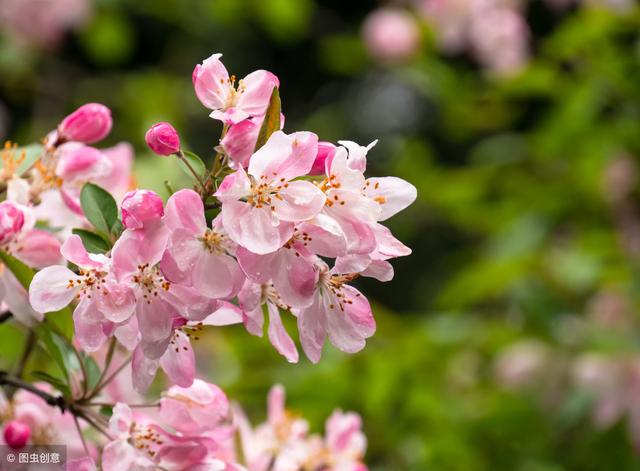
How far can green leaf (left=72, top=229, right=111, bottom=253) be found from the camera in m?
0.84

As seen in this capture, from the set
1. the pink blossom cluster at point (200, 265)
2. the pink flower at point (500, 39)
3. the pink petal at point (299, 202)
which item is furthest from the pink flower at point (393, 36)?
the pink petal at point (299, 202)

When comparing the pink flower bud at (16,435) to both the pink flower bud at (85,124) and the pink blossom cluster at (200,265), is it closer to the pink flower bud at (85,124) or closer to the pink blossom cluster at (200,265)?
the pink blossom cluster at (200,265)

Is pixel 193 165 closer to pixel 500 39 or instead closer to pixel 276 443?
pixel 276 443

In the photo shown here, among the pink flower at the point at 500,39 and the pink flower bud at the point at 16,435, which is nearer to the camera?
the pink flower bud at the point at 16,435

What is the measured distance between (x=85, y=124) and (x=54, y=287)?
9.5 inches

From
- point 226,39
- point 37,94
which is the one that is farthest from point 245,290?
point 226,39

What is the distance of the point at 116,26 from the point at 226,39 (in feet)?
3.10

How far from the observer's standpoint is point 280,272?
0.77 meters

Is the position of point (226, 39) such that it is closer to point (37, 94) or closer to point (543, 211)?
point (37, 94)

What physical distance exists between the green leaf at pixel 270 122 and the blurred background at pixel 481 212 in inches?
24.2

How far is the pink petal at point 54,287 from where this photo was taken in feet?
2.62

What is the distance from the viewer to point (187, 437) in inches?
34.0

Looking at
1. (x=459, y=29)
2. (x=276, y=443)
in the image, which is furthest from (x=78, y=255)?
(x=459, y=29)

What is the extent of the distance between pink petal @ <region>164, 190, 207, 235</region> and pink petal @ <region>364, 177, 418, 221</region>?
6.1 inches
